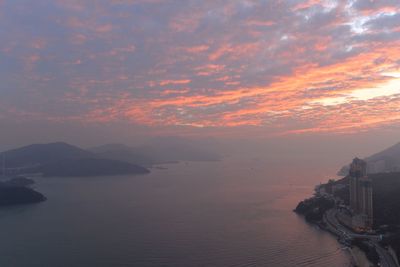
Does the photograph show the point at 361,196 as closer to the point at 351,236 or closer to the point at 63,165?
the point at 351,236

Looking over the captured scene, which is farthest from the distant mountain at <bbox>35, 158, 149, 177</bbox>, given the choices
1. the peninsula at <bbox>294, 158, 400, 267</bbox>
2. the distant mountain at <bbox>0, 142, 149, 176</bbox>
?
the peninsula at <bbox>294, 158, 400, 267</bbox>

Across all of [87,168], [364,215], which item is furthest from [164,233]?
[87,168]

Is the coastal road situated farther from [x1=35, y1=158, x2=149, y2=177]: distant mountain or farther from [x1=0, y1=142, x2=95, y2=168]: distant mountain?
[x1=0, y1=142, x2=95, y2=168]: distant mountain

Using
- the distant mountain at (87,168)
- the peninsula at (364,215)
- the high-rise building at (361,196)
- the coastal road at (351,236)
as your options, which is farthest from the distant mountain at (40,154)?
the high-rise building at (361,196)

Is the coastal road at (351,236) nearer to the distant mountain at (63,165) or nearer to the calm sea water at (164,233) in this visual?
the calm sea water at (164,233)

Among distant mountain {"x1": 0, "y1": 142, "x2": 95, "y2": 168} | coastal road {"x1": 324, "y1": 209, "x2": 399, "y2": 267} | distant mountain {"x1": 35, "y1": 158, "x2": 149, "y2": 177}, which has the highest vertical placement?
distant mountain {"x1": 0, "y1": 142, "x2": 95, "y2": 168}

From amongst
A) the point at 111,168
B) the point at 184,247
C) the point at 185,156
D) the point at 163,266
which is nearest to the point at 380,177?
the point at 184,247

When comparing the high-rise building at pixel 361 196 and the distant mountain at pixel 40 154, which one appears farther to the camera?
the distant mountain at pixel 40 154
